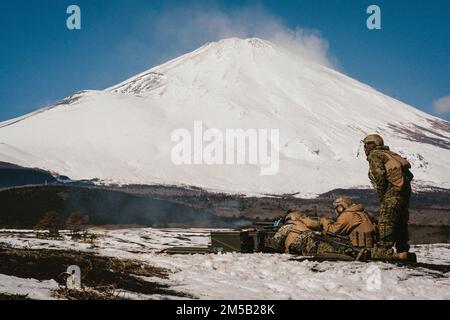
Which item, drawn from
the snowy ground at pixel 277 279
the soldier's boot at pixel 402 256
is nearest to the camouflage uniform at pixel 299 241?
the snowy ground at pixel 277 279

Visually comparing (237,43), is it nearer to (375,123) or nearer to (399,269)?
(375,123)

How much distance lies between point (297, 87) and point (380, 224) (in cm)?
12195

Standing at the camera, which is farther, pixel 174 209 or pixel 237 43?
pixel 237 43

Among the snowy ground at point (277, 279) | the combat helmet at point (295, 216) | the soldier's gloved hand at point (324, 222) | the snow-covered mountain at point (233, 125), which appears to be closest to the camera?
the snowy ground at point (277, 279)

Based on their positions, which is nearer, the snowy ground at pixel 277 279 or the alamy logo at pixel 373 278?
the snowy ground at pixel 277 279

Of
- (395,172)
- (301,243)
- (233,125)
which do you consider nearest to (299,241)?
(301,243)

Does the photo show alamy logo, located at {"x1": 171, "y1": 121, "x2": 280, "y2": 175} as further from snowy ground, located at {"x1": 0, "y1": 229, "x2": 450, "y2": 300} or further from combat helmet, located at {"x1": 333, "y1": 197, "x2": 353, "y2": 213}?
snowy ground, located at {"x1": 0, "y1": 229, "x2": 450, "y2": 300}

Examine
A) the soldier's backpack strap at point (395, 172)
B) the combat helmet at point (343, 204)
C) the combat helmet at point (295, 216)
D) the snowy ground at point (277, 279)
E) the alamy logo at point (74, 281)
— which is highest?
the soldier's backpack strap at point (395, 172)

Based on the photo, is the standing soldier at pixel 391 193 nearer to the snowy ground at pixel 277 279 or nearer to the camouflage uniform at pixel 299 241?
the camouflage uniform at pixel 299 241

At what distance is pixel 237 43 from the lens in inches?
6161

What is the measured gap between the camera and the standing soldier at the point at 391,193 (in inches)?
420

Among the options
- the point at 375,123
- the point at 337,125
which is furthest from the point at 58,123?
the point at 375,123

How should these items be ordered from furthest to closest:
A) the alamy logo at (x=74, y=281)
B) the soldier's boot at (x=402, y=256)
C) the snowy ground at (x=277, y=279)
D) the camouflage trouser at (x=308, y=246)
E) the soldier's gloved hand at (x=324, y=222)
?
the soldier's gloved hand at (x=324, y=222) → the camouflage trouser at (x=308, y=246) → the soldier's boot at (x=402, y=256) → the snowy ground at (x=277, y=279) → the alamy logo at (x=74, y=281)

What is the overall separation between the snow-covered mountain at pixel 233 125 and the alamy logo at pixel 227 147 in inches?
58.0
